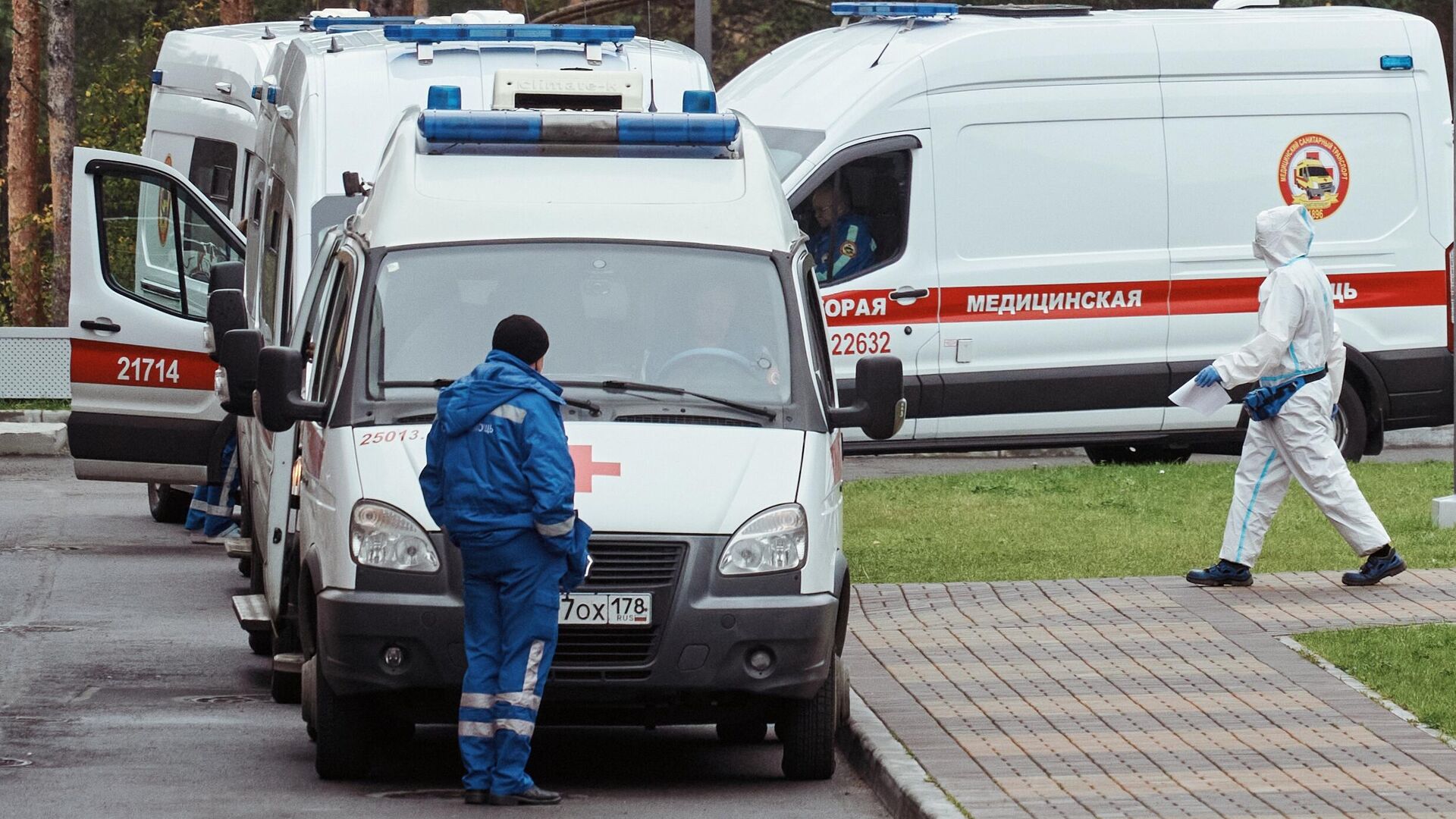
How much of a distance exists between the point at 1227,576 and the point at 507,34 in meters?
4.72

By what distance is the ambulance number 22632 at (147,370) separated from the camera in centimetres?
1384

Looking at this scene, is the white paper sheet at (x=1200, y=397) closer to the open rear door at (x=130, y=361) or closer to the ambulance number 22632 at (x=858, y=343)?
the ambulance number 22632 at (x=858, y=343)

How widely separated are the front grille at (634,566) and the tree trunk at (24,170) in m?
23.5

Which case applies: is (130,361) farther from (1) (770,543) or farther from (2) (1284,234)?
(1) (770,543)

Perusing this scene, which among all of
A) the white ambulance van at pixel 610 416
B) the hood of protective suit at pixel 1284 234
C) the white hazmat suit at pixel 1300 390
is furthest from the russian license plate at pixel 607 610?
the hood of protective suit at pixel 1284 234

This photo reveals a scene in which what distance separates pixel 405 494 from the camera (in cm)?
780

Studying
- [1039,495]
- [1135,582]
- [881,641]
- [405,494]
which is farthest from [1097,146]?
[405,494]

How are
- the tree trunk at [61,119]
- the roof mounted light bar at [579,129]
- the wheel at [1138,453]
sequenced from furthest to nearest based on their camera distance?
the tree trunk at [61,119] → the wheel at [1138,453] → the roof mounted light bar at [579,129]

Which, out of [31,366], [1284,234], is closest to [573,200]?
[1284,234]

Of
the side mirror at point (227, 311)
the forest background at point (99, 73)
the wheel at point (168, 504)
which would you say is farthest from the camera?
the forest background at point (99, 73)

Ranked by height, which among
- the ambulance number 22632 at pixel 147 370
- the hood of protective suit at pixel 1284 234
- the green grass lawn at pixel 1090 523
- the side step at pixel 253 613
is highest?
the hood of protective suit at pixel 1284 234

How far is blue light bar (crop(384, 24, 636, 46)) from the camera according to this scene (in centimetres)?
1272

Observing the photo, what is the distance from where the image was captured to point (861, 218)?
16.0 meters

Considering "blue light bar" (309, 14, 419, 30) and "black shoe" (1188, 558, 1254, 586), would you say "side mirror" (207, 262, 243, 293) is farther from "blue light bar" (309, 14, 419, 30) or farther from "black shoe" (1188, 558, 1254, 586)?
"black shoe" (1188, 558, 1254, 586)
